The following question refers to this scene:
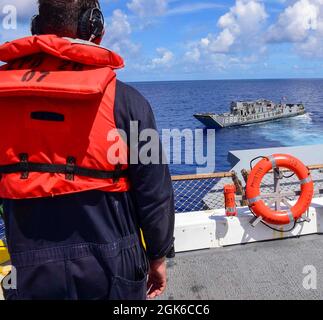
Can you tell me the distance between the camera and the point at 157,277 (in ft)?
5.89

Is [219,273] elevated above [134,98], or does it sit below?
below

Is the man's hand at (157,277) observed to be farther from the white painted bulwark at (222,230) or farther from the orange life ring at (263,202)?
the orange life ring at (263,202)

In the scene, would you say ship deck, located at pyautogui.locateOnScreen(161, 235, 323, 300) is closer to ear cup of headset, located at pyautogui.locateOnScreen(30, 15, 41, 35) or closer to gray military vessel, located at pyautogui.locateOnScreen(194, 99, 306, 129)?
ear cup of headset, located at pyautogui.locateOnScreen(30, 15, 41, 35)

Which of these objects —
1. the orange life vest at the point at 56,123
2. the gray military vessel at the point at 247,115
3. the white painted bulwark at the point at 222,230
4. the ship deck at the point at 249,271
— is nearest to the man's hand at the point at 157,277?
the orange life vest at the point at 56,123

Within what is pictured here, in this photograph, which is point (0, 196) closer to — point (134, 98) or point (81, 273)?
point (81, 273)

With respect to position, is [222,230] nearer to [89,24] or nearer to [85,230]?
[85,230]

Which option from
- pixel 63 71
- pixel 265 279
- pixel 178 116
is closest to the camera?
pixel 63 71

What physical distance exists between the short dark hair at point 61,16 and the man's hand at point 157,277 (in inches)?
42.1

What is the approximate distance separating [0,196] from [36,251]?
0.89 ft

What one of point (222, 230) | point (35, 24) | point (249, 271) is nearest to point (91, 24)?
point (35, 24)

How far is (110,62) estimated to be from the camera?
1.50 m

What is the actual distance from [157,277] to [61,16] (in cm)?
124
